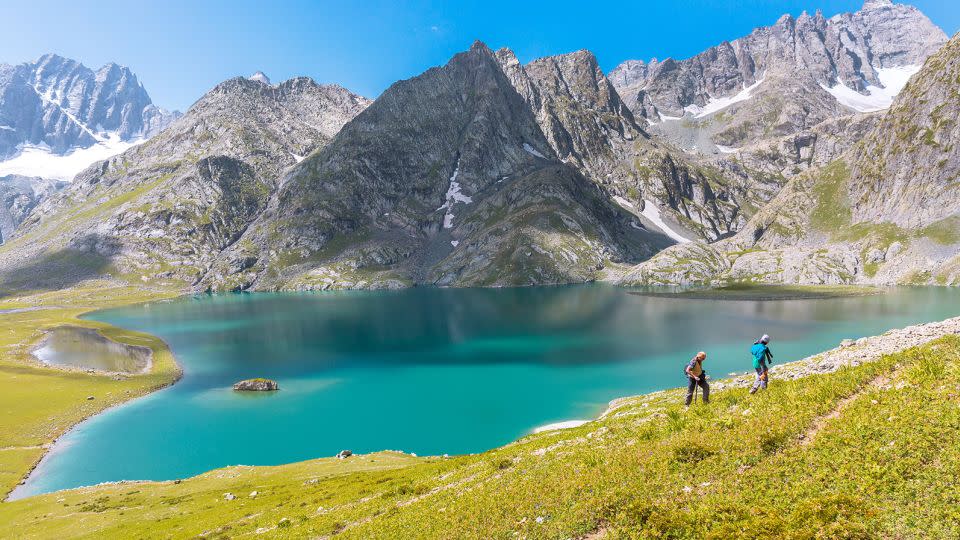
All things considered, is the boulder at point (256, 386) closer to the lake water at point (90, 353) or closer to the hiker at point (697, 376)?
the lake water at point (90, 353)

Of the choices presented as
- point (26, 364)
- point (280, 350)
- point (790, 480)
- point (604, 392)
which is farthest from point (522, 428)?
point (26, 364)

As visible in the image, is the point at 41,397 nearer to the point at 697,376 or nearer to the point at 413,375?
the point at 413,375

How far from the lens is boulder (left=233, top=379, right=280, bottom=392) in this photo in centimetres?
7962

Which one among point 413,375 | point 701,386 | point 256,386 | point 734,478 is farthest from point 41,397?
point 734,478

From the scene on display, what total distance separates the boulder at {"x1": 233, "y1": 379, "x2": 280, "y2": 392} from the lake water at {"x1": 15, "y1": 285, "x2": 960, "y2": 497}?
1.68 meters

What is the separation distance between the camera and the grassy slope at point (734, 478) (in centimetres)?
1162

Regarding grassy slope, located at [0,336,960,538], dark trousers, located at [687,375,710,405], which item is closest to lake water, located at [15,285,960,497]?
grassy slope, located at [0,336,960,538]

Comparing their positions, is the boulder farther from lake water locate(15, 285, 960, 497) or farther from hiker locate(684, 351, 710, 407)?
hiker locate(684, 351, 710, 407)

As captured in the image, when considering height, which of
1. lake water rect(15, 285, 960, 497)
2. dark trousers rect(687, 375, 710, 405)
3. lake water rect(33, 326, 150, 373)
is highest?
dark trousers rect(687, 375, 710, 405)

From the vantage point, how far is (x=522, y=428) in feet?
185

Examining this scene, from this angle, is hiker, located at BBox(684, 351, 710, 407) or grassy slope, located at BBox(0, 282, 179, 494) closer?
hiker, located at BBox(684, 351, 710, 407)

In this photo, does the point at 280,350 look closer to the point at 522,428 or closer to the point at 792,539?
the point at 522,428

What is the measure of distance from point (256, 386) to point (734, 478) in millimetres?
81047

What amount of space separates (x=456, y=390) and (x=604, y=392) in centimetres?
2276
